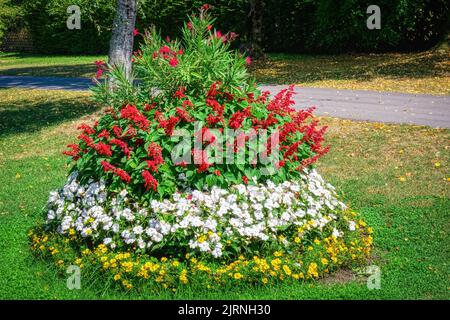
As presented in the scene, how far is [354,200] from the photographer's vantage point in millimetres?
7332

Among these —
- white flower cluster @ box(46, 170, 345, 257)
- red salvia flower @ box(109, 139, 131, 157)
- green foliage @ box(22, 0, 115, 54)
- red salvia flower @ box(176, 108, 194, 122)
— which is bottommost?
white flower cluster @ box(46, 170, 345, 257)

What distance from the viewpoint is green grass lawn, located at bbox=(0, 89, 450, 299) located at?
492 centimetres

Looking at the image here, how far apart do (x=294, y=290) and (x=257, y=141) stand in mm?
1672

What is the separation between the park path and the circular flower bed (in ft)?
18.3

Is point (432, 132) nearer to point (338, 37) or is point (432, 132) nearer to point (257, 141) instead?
point (257, 141)

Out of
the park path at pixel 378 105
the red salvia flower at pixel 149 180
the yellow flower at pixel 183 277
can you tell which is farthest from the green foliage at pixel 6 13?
the yellow flower at pixel 183 277

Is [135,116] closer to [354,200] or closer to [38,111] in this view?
[354,200]

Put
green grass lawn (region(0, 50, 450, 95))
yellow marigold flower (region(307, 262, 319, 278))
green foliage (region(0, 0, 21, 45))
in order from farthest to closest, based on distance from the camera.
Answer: green foliage (region(0, 0, 21, 45))
green grass lawn (region(0, 50, 450, 95))
yellow marigold flower (region(307, 262, 319, 278))

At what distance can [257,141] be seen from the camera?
18.7ft

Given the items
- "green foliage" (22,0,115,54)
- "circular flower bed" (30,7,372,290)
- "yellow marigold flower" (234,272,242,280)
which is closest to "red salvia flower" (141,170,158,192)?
"circular flower bed" (30,7,372,290)

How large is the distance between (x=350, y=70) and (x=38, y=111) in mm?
10854

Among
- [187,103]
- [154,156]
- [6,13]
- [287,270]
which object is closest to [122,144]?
[154,156]

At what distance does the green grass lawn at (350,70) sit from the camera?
15.5 m

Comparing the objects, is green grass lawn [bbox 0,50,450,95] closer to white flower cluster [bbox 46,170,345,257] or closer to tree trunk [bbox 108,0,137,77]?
tree trunk [bbox 108,0,137,77]
